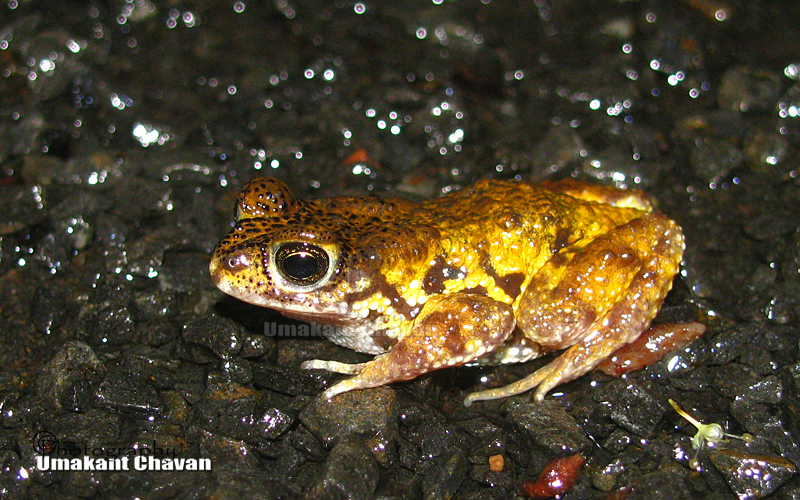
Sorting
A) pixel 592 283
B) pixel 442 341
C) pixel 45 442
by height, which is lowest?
pixel 45 442

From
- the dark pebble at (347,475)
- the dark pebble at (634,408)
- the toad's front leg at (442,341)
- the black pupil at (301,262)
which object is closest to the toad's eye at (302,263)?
the black pupil at (301,262)

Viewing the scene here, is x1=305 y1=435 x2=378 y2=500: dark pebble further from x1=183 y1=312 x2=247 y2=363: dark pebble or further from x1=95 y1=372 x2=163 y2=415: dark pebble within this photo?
x1=95 y1=372 x2=163 y2=415: dark pebble

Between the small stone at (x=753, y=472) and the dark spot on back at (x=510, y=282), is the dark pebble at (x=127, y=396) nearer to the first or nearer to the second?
the dark spot on back at (x=510, y=282)

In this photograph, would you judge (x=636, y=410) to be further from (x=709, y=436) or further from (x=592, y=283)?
(x=592, y=283)

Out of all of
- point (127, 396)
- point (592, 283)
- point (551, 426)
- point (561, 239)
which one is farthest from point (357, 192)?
point (551, 426)

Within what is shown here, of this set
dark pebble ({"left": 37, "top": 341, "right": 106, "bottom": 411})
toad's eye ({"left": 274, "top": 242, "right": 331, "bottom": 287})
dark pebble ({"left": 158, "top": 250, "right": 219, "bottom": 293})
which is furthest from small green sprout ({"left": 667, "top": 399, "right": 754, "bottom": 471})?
dark pebble ({"left": 37, "top": 341, "right": 106, "bottom": 411})

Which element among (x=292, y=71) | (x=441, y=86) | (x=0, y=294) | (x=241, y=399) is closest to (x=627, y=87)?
(x=441, y=86)
